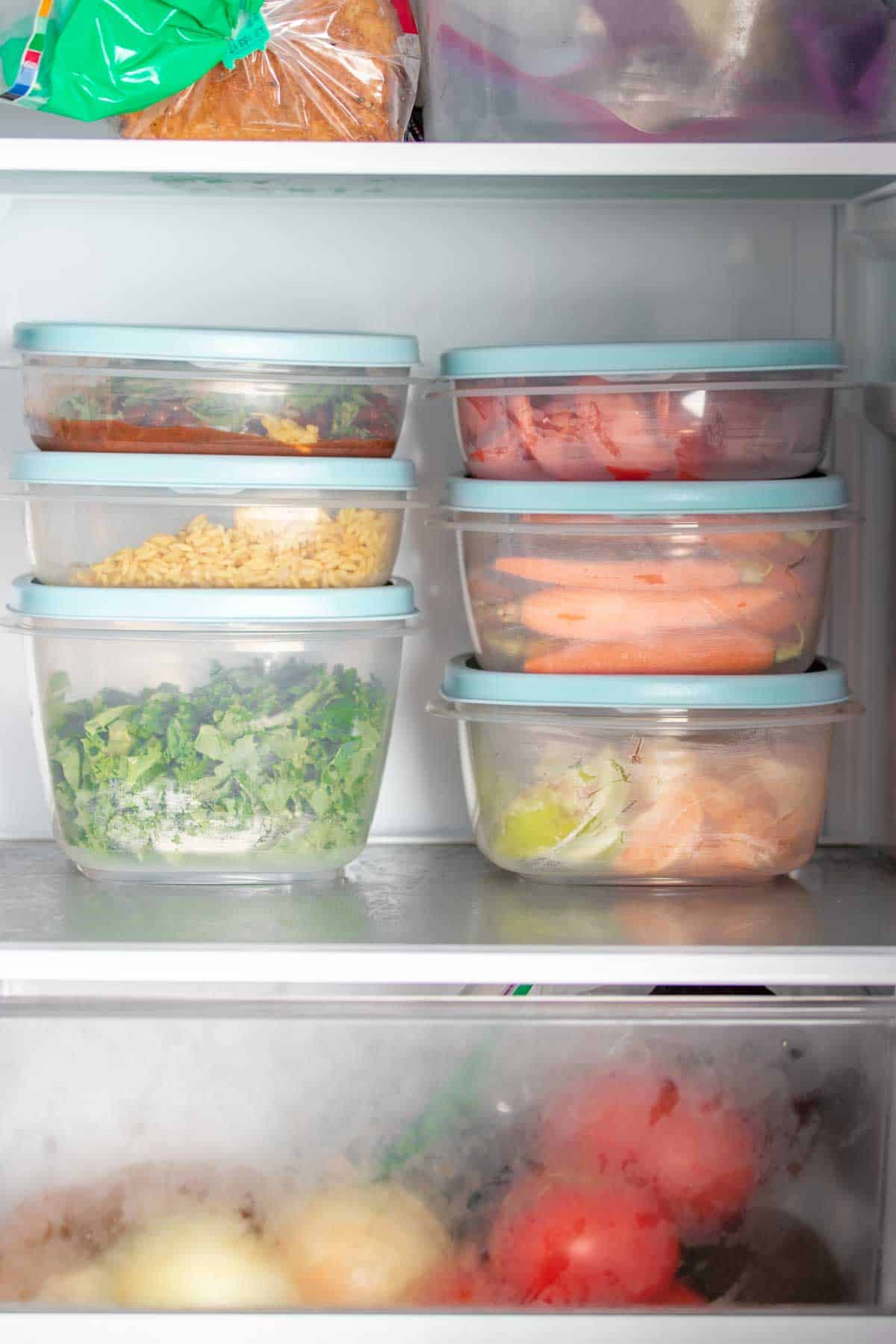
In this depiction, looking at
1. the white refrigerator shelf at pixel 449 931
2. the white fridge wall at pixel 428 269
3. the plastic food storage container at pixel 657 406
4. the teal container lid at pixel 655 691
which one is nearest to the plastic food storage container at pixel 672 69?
the plastic food storage container at pixel 657 406

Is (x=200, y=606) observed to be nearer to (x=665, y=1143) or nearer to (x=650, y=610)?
(x=650, y=610)

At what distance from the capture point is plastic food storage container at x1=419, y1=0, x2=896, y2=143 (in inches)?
38.1

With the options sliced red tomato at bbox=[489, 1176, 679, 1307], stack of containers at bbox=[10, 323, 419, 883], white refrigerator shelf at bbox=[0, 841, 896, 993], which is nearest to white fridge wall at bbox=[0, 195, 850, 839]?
stack of containers at bbox=[10, 323, 419, 883]

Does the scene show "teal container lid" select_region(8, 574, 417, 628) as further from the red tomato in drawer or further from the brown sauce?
the red tomato in drawer

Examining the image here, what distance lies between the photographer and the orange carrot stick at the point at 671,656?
103cm

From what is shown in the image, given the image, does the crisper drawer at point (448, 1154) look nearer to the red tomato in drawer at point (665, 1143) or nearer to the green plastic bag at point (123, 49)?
the red tomato in drawer at point (665, 1143)

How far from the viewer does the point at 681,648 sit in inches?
40.4

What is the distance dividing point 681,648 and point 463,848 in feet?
1.06

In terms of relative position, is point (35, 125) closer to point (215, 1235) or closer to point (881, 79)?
point (881, 79)

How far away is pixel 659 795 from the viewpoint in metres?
1.04

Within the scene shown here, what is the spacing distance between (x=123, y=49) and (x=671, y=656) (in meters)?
0.54

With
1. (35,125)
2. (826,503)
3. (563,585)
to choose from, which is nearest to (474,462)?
(563,585)

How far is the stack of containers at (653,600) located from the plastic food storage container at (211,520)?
0.09m

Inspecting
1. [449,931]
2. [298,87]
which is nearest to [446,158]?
[298,87]
